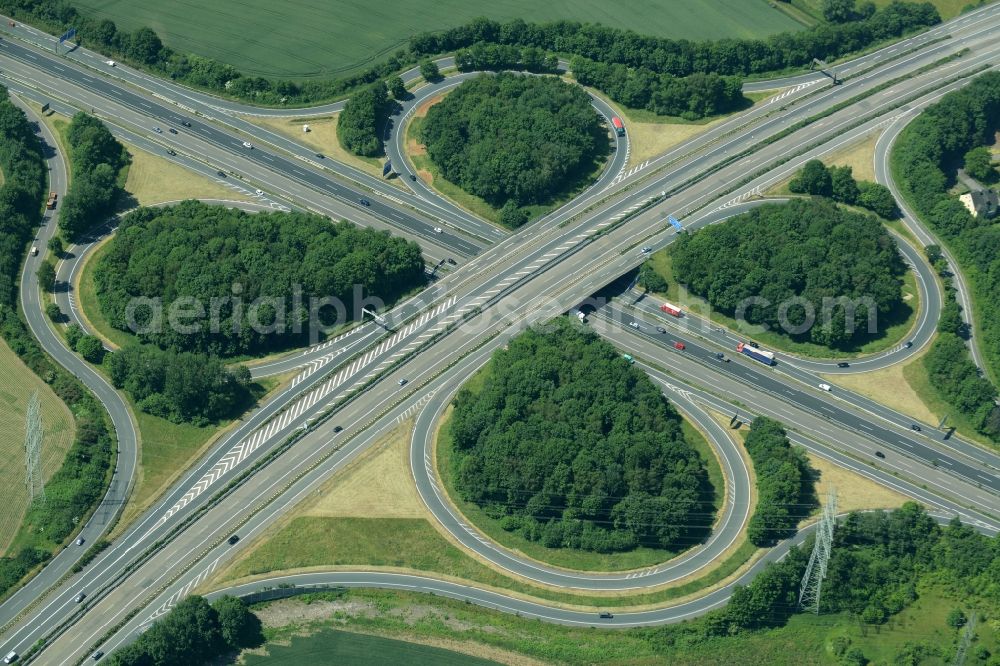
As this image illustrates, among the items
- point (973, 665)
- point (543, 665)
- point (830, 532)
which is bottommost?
point (973, 665)

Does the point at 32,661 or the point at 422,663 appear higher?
the point at 32,661

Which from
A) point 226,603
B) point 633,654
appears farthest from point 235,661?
point 633,654

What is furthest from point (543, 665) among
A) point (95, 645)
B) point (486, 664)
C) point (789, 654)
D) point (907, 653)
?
point (95, 645)

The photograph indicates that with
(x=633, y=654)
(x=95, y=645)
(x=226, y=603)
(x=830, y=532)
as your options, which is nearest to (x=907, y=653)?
(x=830, y=532)

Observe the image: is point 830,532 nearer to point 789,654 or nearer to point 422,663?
point 789,654

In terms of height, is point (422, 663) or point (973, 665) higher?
point (422, 663)

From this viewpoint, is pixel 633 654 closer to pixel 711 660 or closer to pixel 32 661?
pixel 711 660
